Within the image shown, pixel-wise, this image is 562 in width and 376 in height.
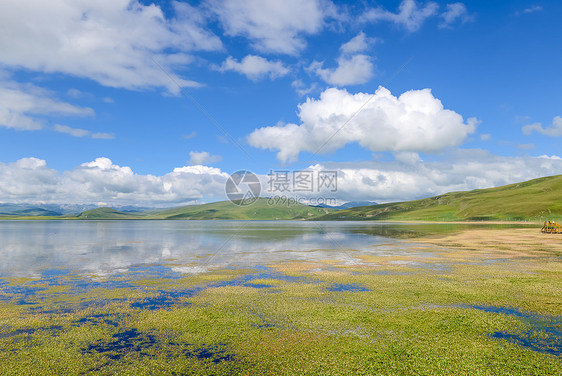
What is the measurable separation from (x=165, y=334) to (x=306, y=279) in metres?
20.0

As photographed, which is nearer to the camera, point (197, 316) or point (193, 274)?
point (197, 316)

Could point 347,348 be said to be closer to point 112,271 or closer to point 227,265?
point 227,265

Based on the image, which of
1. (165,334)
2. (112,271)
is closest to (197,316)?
(165,334)

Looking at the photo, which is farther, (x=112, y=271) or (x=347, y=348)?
(x=112, y=271)

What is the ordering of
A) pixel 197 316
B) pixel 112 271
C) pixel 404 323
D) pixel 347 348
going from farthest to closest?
pixel 112 271, pixel 197 316, pixel 404 323, pixel 347 348

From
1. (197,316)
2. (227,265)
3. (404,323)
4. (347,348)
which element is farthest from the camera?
(227,265)

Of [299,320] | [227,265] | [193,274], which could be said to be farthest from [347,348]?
[227,265]

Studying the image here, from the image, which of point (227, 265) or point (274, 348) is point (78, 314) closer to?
point (274, 348)

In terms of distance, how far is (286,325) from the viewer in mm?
21469

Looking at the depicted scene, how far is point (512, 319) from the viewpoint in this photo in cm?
2205

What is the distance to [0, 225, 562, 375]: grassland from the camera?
52.3 ft

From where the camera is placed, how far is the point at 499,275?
3719 cm

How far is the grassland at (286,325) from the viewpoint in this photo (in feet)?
52.3

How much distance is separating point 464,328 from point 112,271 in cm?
4161
